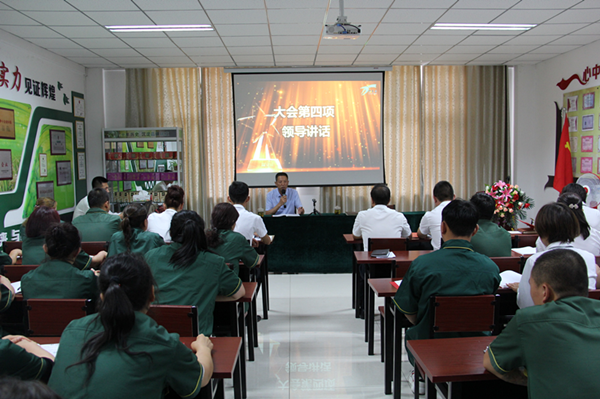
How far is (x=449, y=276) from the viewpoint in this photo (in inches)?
77.1

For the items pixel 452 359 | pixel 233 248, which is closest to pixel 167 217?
pixel 233 248

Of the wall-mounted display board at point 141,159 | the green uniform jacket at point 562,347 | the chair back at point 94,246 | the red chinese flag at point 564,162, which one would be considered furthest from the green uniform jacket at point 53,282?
the red chinese flag at point 564,162

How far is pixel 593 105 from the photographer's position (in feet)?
18.5

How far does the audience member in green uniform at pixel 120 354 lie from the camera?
1110 millimetres

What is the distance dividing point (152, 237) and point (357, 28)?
2.56 meters

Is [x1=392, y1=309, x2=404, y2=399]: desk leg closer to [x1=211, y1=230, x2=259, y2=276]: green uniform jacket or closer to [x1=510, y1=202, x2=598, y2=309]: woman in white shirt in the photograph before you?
[x1=510, y1=202, x2=598, y2=309]: woman in white shirt

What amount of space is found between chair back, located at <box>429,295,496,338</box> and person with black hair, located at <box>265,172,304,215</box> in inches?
168

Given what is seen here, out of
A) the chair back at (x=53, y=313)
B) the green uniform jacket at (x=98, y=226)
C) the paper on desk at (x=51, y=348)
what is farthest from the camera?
the green uniform jacket at (x=98, y=226)

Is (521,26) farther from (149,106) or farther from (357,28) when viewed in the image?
(149,106)

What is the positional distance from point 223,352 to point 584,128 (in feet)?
20.7

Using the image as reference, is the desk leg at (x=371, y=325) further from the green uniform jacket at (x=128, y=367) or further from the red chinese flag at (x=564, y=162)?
the red chinese flag at (x=564, y=162)

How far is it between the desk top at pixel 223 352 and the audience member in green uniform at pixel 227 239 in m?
1.14

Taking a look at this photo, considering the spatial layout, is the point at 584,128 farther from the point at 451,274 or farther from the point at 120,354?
the point at 120,354

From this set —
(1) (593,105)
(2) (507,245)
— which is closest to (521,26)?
(1) (593,105)
